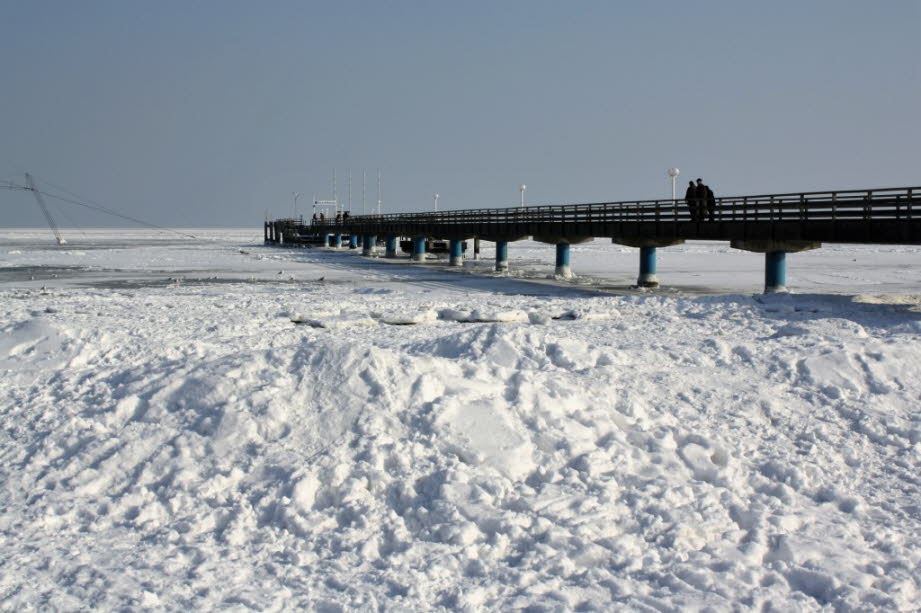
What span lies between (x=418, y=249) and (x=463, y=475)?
46715 mm

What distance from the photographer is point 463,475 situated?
7723mm

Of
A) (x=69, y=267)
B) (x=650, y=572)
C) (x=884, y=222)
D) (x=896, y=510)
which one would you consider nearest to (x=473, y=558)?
(x=650, y=572)

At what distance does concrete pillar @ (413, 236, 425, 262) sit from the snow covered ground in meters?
40.2

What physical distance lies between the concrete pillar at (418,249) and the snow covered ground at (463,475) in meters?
40.2

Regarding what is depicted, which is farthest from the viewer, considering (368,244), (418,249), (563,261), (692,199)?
(368,244)

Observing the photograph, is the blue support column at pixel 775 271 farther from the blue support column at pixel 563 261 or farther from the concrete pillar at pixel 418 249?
the concrete pillar at pixel 418 249

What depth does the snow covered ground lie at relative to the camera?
631 cm

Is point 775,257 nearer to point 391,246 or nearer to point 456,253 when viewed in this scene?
point 456,253

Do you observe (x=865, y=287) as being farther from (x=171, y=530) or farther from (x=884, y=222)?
(x=171, y=530)

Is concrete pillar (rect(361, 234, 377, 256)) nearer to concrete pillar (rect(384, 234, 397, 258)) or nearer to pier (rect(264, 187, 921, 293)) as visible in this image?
concrete pillar (rect(384, 234, 397, 258))

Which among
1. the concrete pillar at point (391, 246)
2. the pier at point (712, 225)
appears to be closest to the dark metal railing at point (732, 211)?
the pier at point (712, 225)

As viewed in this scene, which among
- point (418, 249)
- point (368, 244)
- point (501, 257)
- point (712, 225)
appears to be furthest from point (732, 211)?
point (368, 244)

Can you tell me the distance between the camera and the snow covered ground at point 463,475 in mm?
6312

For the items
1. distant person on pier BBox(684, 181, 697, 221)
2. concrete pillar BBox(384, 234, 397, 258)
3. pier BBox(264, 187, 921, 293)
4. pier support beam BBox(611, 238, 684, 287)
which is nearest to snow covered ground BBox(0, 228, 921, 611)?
pier BBox(264, 187, 921, 293)
